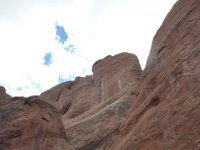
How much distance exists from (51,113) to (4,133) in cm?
442

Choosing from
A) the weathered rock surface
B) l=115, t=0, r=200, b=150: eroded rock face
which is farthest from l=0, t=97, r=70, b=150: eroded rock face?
l=115, t=0, r=200, b=150: eroded rock face

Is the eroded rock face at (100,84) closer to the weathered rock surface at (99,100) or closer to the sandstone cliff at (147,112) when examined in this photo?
the weathered rock surface at (99,100)

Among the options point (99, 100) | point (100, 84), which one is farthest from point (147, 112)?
point (100, 84)

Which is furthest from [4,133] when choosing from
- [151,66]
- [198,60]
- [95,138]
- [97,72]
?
[97,72]

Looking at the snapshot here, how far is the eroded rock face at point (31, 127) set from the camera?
Answer: 101ft

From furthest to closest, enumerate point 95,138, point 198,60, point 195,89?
point 95,138 < point 198,60 < point 195,89

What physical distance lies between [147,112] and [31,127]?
13409 mm

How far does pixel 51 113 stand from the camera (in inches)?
1340

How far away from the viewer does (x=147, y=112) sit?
831 inches

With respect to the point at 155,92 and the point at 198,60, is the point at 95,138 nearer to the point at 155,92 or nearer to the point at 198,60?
the point at 155,92

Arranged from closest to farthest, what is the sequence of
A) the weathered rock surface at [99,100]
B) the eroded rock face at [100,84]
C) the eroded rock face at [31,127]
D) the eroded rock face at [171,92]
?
the eroded rock face at [171,92], the eroded rock face at [31,127], the weathered rock surface at [99,100], the eroded rock face at [100,84]

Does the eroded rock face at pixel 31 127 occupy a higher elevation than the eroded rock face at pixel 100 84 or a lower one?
lower

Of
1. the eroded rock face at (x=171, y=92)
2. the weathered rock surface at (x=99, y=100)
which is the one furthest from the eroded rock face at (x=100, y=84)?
the eroded rock face at (x=171, y=92)

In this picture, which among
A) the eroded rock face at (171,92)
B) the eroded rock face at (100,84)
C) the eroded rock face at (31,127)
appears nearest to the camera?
the eroded rock face at (171,92)
